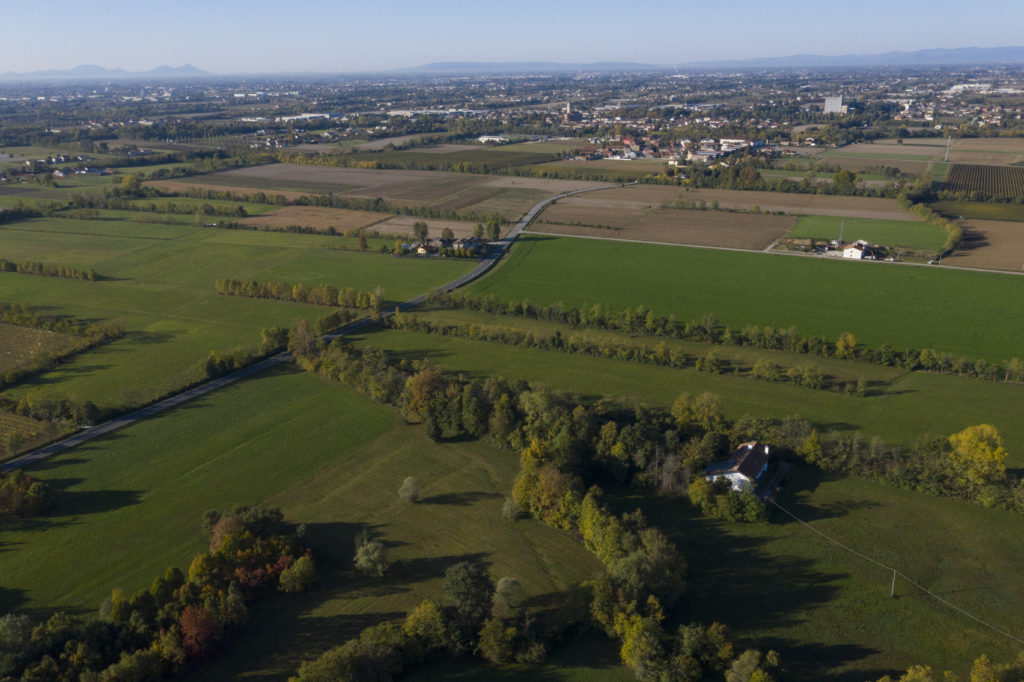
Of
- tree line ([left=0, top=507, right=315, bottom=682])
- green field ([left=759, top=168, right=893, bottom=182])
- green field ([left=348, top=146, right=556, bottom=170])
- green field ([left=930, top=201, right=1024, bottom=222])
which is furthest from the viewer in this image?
green field ([left=348, top=146, right=556, bottom=170])

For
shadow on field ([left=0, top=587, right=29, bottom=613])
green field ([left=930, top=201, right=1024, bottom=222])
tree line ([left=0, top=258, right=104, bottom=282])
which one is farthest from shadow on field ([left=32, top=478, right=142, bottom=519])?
green field ([left=930, top=201, right=1024, bottom=222])

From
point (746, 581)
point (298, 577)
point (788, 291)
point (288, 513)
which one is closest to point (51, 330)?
point (288, 513)

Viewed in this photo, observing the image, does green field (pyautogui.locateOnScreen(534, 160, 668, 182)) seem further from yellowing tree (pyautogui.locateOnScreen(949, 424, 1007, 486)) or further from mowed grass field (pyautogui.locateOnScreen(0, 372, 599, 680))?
yellowing tree (pyautogui.locateOnScreen(949, 424, 1007, 486))

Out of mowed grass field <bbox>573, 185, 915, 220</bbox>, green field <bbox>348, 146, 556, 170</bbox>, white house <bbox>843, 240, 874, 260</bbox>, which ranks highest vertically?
green field <bbox>348, 146, 556, 170</bbox>

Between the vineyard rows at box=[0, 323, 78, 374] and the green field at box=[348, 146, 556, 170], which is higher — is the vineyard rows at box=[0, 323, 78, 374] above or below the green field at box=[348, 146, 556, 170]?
below

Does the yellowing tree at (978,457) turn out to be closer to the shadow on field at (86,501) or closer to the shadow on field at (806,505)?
the shadow on field at (806,505)

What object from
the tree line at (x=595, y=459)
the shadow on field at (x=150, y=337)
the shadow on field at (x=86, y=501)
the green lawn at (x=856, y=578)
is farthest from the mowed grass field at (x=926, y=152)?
the shadow on field at (x=86, y=501)

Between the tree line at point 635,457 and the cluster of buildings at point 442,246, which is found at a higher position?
the cluster of buildings at point 442,246
